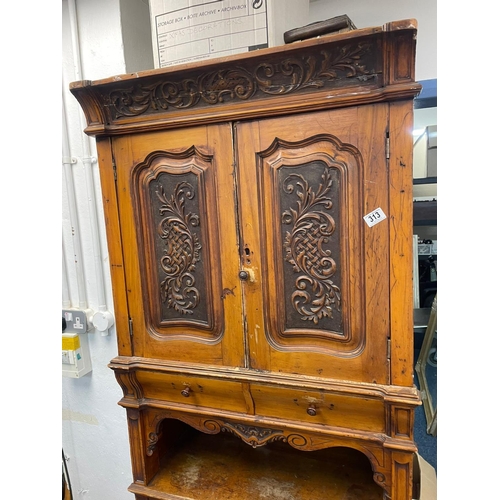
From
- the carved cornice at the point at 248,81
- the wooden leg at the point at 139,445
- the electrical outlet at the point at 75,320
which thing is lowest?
the wooden leg at the point at 139,445

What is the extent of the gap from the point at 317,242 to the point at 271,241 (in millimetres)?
122

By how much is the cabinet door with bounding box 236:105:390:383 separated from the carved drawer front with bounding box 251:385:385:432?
0.07 metres

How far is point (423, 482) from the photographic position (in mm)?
1392

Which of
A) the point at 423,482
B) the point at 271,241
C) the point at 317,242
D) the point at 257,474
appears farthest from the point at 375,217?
the point at 423,482

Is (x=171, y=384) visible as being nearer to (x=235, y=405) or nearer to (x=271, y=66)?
(x=235, y=405)

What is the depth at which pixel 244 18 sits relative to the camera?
1.04 m

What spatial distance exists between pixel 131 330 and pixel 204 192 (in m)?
0.50

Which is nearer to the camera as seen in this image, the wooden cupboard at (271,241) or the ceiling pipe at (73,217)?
the wooden cupboard at (271,241)

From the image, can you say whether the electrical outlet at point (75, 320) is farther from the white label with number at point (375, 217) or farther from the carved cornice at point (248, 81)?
the white label with number at point (375, 217)

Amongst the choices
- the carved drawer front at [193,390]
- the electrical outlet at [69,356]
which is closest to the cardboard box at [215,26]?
the carved drawer front at [193,390]

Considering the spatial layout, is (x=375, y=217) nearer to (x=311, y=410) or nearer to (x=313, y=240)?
(x=313, y=240)

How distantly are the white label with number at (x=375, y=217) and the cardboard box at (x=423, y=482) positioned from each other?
0.91 metres

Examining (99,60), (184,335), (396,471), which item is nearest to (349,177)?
(184,335)

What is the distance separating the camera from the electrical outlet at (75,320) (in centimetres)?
163
